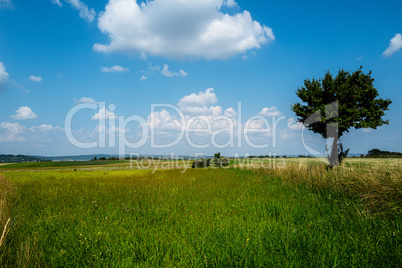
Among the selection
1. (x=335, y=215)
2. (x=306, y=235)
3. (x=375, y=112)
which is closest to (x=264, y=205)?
(x=335, y=215)

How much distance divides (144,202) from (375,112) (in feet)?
82.0

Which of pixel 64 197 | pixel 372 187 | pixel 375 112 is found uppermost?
pixel 375 112

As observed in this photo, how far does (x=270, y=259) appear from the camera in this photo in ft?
10.9

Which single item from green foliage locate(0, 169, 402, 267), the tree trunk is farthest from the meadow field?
the tree trunk

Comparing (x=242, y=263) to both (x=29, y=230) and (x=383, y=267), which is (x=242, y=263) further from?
(x=29, y=230)

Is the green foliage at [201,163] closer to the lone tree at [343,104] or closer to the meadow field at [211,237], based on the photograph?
the lone tree at [343,104]

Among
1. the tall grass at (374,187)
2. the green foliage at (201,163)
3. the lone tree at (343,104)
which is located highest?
the lone tree at (343,104)

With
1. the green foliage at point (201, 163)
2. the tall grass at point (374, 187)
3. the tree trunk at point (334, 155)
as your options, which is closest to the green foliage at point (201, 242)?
the tall grass at point (374, 187)

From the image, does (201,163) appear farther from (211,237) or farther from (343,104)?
(211,237)

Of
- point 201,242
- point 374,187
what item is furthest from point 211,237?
point 374,187

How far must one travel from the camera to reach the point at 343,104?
21.5 meters

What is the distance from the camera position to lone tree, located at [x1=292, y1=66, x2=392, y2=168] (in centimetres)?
2159

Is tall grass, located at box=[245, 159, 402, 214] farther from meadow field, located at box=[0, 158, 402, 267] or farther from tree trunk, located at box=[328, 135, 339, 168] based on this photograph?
tree trunk, located at box=[328, 135, 339, 168]

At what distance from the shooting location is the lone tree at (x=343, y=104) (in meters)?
21.6
